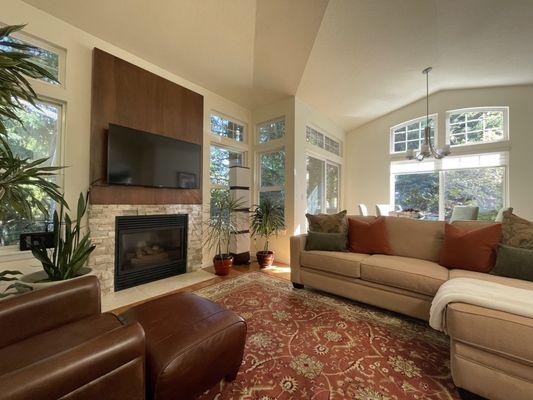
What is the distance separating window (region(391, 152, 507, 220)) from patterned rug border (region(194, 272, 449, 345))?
4005 millimetres

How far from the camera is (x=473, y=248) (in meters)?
2.00

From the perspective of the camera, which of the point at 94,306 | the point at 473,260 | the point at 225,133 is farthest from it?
the point at 225,133

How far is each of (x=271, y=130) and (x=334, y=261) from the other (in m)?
2.91

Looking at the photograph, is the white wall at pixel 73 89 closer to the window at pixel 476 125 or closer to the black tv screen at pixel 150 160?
the black tv screen at pixel 150 160

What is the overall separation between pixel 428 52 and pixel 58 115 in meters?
4.94

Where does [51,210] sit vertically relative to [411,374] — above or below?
above

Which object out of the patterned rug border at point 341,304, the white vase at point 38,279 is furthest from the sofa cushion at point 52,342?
the patterned rug border at point 341,304

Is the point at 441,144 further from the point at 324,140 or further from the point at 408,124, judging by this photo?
the point at 324,140

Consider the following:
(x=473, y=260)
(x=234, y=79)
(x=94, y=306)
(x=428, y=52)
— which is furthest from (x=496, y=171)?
(x=94, y=306)

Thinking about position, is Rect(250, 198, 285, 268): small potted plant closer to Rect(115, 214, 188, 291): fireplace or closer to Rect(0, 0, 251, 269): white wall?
Rect(115, 214, 188, 291): fireplace

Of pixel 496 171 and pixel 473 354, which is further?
pixel 496 171

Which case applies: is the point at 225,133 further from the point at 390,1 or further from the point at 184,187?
the point at 390,1

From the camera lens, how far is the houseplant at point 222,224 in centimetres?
352

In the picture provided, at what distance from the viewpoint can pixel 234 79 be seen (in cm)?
360
